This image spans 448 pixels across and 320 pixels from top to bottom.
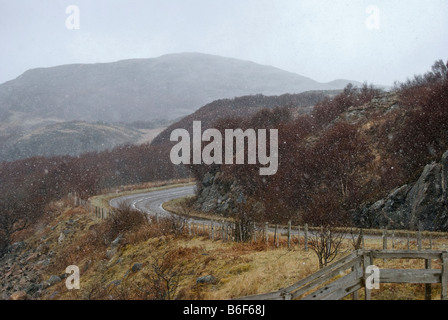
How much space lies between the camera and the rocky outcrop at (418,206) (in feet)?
67.8

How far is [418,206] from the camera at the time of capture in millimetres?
21641

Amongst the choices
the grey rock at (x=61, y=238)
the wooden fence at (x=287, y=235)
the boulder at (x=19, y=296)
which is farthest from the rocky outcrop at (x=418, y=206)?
the grey rock at (x=61, y=238)

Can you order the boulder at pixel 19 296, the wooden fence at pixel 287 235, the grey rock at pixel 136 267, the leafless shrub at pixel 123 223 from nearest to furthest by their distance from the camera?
the wooden fence at pixel 287 235 → the grey rock at pixel 136 267 → the boulder at pixel 19 296 → the leafless shrub at pixel 123 223

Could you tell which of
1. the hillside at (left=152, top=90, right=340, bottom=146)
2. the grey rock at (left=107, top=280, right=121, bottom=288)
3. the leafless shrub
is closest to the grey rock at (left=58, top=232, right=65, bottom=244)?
the leafless shrub

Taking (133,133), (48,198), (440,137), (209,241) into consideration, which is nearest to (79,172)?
(48,198)

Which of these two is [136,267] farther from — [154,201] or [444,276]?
[154,201]

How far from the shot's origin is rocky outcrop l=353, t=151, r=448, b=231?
20656 mm

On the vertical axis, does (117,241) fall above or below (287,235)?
below

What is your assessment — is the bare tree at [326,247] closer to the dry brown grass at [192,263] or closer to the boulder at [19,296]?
the dry brown grass at [192,263]

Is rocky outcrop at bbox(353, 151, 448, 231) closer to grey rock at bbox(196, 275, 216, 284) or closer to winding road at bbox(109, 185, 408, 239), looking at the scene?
winding road at bbox(109, 185, 408, 239)

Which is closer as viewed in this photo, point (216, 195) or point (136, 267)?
point (136, 267)

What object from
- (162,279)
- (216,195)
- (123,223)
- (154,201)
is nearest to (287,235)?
(162,279)

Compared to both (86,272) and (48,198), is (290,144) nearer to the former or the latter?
(86,272)

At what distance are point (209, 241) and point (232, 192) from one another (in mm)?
15150
